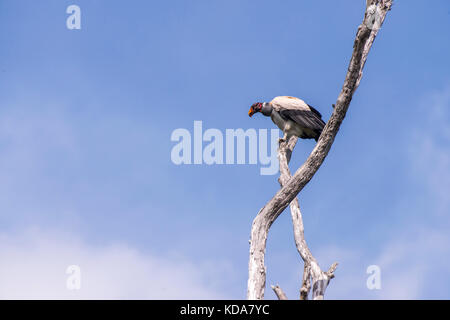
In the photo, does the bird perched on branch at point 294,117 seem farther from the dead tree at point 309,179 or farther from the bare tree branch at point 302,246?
the dead tree at point 309,179

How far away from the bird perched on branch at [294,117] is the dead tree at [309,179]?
1790 mm

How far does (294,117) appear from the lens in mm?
10148

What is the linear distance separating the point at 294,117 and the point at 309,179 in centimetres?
216

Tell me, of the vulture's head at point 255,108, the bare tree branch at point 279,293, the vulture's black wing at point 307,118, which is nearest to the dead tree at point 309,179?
the bare tree branch at point 279,293

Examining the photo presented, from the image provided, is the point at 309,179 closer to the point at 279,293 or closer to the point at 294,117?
the point at 279,293

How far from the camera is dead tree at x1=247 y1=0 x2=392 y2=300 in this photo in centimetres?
754

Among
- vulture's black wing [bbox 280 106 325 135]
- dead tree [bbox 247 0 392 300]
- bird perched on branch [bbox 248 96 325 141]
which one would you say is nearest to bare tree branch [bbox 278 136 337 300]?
dead tree [bbox 247 0 392 300]

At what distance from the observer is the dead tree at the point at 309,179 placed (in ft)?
24.7

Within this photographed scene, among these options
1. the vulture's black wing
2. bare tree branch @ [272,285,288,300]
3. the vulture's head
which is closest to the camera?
bare tree branch @ [272,285,288,300]

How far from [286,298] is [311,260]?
3.89 ft

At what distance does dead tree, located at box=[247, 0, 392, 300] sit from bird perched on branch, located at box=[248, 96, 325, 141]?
70.5 inches

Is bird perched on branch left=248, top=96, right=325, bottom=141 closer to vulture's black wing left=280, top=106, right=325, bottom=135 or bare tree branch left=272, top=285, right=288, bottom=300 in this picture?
vulture's black wing left=280, top=106, right=325, bottom=135

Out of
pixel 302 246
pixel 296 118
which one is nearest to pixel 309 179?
pixel 302 246
